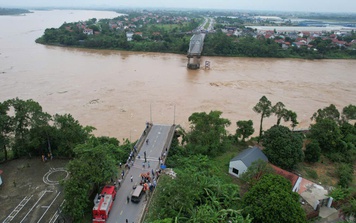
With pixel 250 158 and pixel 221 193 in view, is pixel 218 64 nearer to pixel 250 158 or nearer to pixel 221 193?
pixel 250 158

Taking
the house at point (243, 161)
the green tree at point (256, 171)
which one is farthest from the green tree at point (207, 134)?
the green tree at point (256, 171)

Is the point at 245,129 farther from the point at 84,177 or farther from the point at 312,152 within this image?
the point at 84,177

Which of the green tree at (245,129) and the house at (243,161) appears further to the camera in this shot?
→ the green tree at (245,129)

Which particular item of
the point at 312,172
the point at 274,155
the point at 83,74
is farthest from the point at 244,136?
the point at 83,74

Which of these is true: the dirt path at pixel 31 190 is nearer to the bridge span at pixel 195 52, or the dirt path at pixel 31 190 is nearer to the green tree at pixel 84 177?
the green tree at pixel 84 177

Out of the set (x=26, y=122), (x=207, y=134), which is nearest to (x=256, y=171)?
(x=207, y=134)
